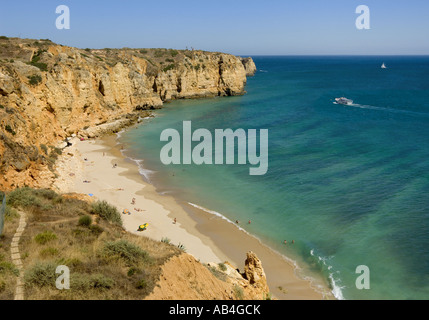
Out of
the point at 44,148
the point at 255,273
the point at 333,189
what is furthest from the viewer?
the point at 44,148

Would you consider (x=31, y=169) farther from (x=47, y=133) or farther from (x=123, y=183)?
(x=47, y=133)

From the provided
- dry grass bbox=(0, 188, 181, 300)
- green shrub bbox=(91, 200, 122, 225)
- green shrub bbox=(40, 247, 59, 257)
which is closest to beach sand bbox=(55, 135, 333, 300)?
green shrub bbox=(91, 200, 122, 225)

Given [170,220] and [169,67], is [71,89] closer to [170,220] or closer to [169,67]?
[170,220]

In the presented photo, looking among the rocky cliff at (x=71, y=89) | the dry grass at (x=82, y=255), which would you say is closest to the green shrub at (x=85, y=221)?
the dry grass at (x=82, y=255)

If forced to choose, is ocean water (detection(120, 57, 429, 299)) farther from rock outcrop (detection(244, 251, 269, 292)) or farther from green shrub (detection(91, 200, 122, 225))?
green shrub (detection(91, 200, 122, 225))

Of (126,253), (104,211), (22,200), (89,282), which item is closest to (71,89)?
(22,200)
